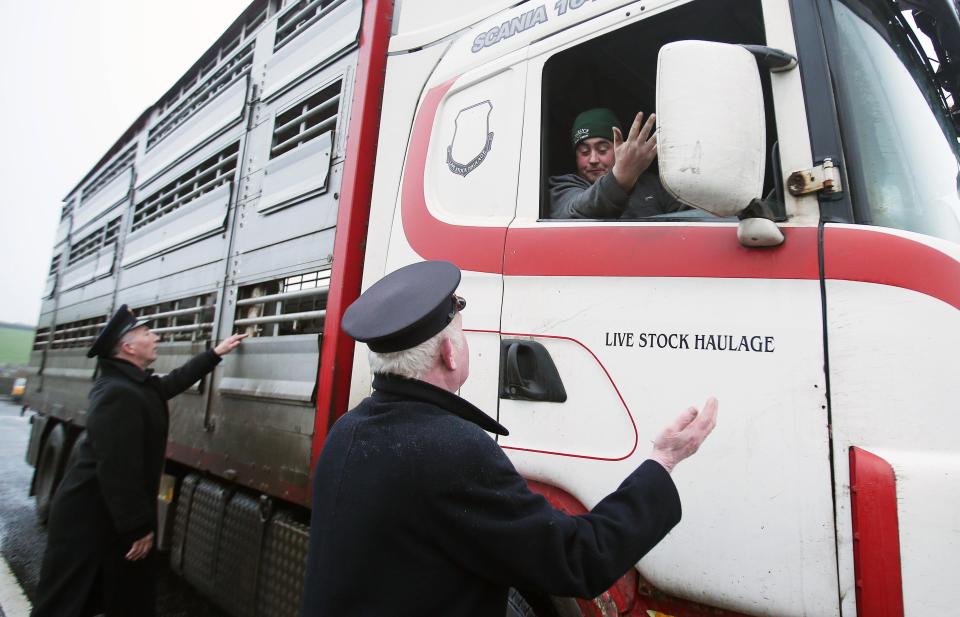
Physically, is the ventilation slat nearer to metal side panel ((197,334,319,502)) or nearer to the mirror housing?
metal side panel ((197,334,319,502))

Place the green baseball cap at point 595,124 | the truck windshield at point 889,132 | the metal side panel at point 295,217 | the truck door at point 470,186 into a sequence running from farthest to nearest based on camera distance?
the metal side panel at point 295,217, the green baseball cap at point 595,124, the truck door at point 470,186, the truck windshield at point 889,132

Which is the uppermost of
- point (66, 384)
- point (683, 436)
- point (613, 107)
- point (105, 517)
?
point (613, 107)

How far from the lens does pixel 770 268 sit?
140 cm

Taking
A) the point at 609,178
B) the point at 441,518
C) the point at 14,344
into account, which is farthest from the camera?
the point at 14,344

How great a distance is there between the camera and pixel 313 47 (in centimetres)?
297

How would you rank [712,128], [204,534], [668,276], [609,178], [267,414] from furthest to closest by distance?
[204,534], [267,414], [609,178], [668,276], [712,128]

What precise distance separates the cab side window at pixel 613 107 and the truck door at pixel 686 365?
2 cm

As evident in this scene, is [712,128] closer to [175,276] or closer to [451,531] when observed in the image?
[451,531]

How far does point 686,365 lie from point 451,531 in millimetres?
763

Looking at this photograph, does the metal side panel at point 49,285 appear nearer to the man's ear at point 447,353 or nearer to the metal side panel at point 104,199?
the metal side panel at point 104,199

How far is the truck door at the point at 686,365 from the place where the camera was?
132 centimetres

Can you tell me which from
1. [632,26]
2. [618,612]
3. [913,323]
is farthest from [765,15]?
[618,612]

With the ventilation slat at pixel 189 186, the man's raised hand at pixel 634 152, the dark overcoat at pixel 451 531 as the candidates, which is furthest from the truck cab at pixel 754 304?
the ventilation slat at pixel 189 186

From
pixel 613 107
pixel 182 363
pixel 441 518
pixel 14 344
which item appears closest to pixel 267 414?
pixel 182 363
